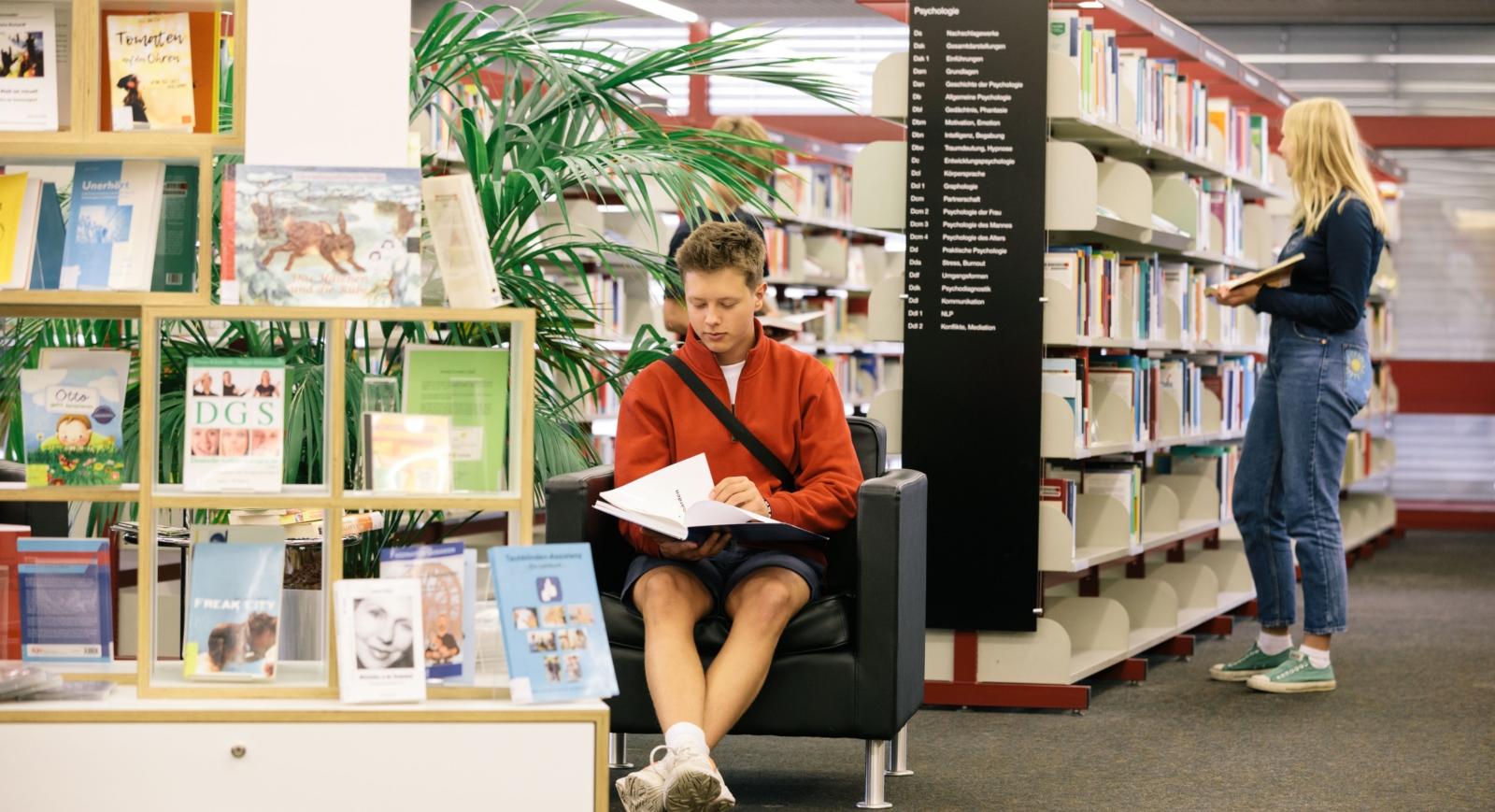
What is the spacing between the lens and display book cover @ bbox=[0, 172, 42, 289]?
2.53m

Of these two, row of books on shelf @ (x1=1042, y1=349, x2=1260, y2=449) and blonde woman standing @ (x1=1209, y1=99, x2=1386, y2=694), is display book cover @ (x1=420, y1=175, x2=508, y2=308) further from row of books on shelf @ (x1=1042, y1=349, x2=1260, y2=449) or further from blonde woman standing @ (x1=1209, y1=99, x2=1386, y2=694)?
blonde woman standing @ (x1=1209, y1=99, x2=1386, y2=694)

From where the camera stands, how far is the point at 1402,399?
11625 mm

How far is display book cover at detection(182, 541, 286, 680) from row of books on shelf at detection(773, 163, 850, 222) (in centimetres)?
660

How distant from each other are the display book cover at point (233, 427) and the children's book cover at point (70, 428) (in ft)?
0.69

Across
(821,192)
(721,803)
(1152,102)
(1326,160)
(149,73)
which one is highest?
(821,192)

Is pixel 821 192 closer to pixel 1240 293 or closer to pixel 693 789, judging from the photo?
pixel 1240 293

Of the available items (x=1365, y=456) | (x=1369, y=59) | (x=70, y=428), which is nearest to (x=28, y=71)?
(x=70, y=428)

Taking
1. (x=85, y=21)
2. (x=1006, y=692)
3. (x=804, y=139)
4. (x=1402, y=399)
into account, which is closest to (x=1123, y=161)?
(x=1006, y=692)

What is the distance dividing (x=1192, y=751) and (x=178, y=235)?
2.62 meters

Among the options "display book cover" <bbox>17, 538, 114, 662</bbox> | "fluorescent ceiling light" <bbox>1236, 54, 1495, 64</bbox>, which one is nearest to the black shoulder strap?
"display book cover" <bbox>17, 538, 114, 662</bbox>

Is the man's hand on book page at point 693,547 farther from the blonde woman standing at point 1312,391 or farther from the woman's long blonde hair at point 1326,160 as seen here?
the woman's long blonde hair at point 1326,160

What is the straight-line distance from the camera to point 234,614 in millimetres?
2463

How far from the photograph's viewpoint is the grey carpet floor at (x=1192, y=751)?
11.6 feet

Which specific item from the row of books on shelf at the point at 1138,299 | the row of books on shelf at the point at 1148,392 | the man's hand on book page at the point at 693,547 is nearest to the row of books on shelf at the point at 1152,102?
the row of books on shelf at the point at 1138,299
